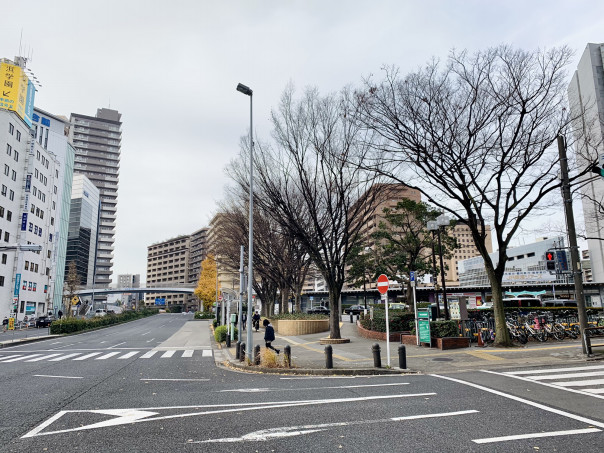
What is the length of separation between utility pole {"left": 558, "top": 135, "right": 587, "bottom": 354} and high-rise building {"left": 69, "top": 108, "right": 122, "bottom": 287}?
462ft

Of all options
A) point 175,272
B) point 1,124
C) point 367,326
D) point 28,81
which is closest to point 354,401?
point 367,326

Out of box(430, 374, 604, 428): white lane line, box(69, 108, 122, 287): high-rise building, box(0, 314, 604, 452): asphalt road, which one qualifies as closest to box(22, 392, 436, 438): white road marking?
box(0, 314, 604, 452): asphalt road

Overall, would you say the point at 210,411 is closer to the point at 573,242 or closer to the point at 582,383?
the point at 582,383

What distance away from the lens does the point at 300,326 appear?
27.8m

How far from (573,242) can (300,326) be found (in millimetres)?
18015

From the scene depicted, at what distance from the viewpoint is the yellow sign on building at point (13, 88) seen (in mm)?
52969

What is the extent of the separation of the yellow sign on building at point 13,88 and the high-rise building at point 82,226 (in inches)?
2332

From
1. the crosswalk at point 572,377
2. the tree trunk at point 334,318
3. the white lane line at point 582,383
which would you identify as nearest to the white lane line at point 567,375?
the crosswalk at point 572,377

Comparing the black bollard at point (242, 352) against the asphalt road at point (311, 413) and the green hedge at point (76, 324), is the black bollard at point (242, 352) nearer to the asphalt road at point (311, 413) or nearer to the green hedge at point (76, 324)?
the asphalt road at point (311, 413)

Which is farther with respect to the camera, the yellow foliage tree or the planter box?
the yellow foliage tree

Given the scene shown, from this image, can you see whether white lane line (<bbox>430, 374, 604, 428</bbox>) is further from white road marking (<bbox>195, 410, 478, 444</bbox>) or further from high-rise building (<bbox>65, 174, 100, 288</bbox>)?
high-rise building (<bbox>65, 174, 100, 288</bbox>)

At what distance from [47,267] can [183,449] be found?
72720 millimetres

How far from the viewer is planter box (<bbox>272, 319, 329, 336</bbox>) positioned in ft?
91.1

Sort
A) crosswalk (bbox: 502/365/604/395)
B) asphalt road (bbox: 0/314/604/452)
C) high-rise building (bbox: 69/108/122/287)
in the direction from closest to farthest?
asphalt road (bbox: 0/314/604/452), crosswalk (bbox: 502/365/604/395), high-rise building (bbox: 69/108/122/287)
